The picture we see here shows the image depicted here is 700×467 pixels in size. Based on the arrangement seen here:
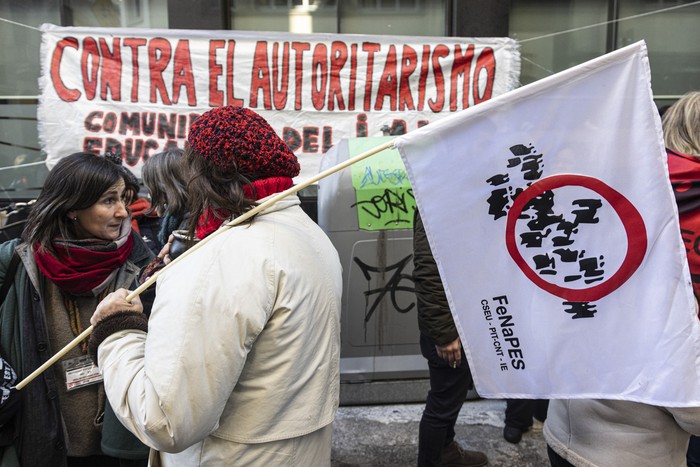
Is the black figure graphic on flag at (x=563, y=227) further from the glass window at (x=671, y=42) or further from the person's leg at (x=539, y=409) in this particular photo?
the glass window at (x=671, y=42)

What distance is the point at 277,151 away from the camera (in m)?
1.59

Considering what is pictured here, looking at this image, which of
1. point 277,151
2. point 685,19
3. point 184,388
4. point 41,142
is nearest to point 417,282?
point 277,151

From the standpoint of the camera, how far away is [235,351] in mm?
1402

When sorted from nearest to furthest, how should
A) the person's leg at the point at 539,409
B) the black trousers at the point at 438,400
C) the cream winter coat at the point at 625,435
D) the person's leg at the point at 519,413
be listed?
1. the cream winter coat at the point at 625,435
2. the black trousers at the point at 438,400
3. the person's leg at the point at 519,413
4. the person's leg at the point at 539,409

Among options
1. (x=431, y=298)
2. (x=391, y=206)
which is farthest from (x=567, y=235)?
(x=391, y=206)

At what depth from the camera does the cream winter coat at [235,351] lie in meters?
1.37

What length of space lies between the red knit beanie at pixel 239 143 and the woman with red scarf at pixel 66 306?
0.87 m

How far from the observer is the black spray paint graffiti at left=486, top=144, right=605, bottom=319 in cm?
169

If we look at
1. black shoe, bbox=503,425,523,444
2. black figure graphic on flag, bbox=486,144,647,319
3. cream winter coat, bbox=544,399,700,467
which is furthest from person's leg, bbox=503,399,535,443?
black figure graphic on flag, bbox=486,144,647,319

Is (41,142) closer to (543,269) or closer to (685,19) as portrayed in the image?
(543,269)

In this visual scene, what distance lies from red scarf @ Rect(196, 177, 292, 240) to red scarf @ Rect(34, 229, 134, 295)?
2.58 feet

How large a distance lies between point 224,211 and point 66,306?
1.06 meters

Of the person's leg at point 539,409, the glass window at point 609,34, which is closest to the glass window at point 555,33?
the glass window at point 609,34

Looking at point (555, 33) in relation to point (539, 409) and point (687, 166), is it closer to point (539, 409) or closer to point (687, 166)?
point (539, 409)
